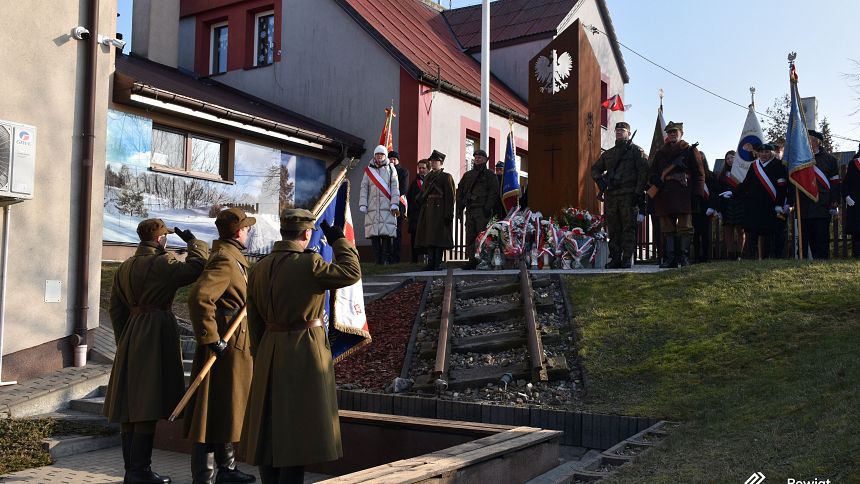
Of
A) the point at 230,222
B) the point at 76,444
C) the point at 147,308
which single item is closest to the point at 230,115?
the point at 76,444

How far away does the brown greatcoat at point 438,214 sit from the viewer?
13430 millimetres

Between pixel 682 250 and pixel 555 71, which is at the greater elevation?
pixel 555 71

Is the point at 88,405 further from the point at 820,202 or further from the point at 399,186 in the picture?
the point at 820,202

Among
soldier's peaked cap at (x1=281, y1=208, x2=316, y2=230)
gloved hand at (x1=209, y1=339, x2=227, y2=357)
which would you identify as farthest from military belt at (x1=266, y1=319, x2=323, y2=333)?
gloved hand at (x1=209, y1=339, x2=227, y2=357)

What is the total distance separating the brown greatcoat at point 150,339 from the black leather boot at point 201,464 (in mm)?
482

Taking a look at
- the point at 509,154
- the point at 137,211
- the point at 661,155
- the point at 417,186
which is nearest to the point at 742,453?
the point at 661,155

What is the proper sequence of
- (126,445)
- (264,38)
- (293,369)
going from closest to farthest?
(293,369) < (126,445) < (264,38)

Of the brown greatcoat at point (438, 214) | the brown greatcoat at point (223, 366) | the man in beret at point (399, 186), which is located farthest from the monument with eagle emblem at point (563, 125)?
the brown greatcoat at point (223, 366)

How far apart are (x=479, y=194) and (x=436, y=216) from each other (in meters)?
0.84

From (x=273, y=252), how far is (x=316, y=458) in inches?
50.0

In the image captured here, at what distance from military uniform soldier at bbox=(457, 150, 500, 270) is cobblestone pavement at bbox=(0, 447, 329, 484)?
7.34 meters

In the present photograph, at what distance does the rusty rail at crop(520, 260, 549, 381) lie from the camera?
7566mm

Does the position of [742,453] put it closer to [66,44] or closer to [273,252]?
[273,252]

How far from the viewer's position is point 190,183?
53.3 ft
